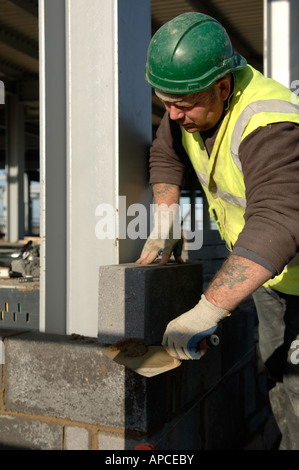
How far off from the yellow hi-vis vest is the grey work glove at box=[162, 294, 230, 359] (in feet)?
2.16

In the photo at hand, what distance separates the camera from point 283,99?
7.47 feet

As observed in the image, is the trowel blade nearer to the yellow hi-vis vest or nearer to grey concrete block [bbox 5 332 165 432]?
grey concrete block [bbox 5 332 165 432]

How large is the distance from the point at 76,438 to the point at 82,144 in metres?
1.72

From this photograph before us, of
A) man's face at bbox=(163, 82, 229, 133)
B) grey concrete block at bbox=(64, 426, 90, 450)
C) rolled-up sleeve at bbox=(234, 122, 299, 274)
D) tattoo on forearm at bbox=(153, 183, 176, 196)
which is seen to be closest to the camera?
rolled-up sleeve at bbox=(234, 122, 299, 274)

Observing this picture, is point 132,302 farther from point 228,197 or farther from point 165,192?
point 165,192

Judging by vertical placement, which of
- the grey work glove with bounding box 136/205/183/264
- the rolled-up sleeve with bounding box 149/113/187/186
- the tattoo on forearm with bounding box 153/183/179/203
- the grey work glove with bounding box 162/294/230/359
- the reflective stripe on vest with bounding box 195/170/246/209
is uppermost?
the rolled-up sleeve with bounding box 149/113/187/186

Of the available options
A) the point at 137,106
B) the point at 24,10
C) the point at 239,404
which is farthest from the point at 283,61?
the point at 24,10

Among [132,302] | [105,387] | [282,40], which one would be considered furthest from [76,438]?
[282,40]

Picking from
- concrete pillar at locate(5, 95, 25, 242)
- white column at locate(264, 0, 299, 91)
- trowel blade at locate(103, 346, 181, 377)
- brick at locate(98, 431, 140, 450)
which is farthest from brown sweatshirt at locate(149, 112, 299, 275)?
concrete pillar at locate(5, 95, 25, 242)

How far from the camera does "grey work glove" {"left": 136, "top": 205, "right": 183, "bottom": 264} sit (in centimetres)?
295
